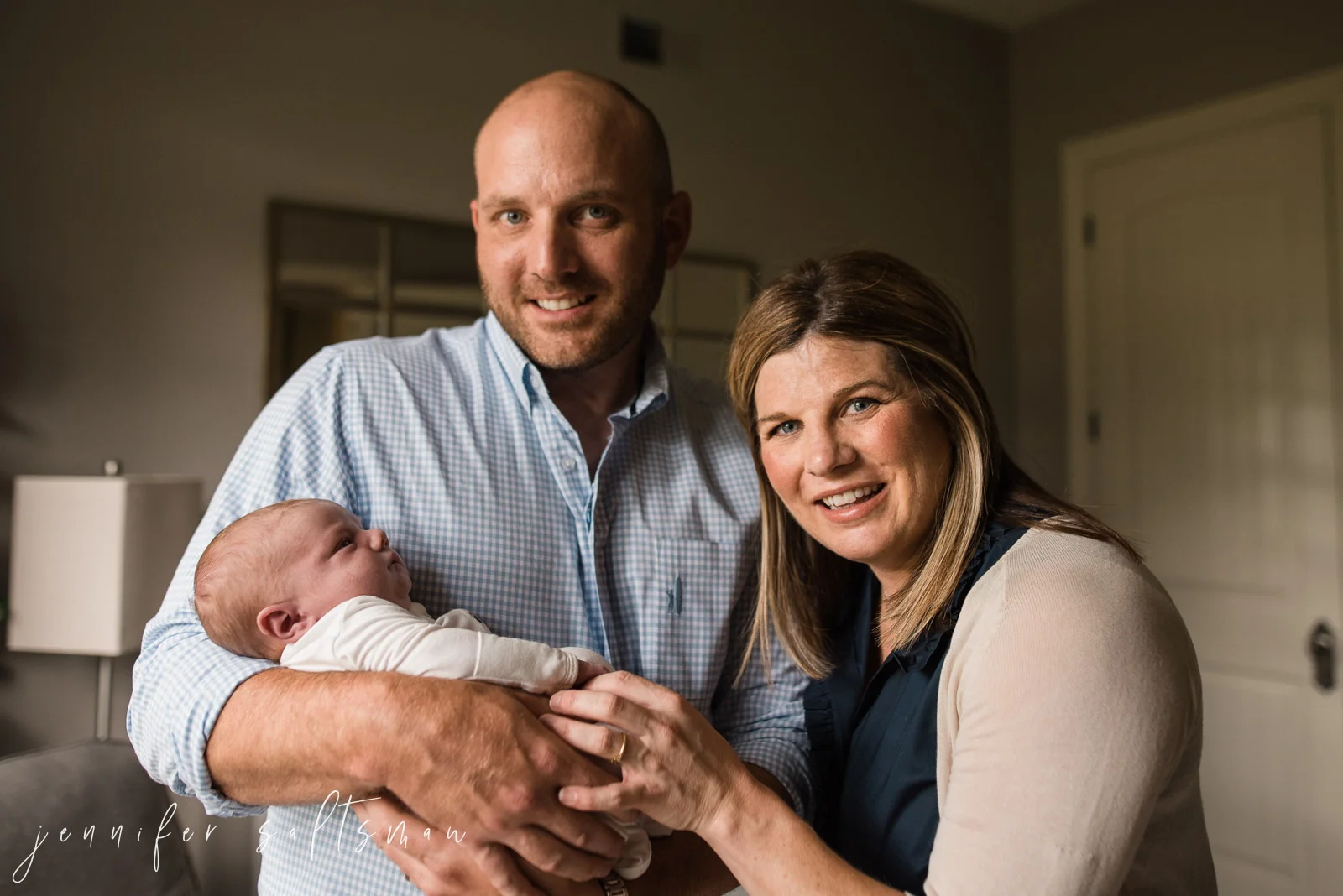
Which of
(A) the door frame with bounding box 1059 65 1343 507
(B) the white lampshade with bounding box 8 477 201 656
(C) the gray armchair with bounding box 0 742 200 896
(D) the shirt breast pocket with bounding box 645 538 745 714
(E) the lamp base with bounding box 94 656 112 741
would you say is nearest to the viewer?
(D) the shirt breast pocket with bounding box 645 538 745 714

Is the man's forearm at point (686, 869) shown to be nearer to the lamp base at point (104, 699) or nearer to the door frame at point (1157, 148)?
the lamp base at point (104, 699)

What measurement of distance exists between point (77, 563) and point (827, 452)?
190 centimetres

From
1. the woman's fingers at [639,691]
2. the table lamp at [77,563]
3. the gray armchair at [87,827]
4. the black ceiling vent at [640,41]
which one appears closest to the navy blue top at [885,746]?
the woman's fingers at [639,691]

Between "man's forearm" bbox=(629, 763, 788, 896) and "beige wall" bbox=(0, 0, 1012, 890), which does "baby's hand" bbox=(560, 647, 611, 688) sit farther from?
"beige wall" bbox=(0, 0, 1012, 890)

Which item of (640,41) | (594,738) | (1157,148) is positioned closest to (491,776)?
(594,738)

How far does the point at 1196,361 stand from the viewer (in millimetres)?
3543

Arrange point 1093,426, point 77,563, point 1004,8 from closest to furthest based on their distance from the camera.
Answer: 1. point 77,563
2. point 1093,426
3. point 1004,8

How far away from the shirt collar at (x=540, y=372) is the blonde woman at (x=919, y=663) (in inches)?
6.7

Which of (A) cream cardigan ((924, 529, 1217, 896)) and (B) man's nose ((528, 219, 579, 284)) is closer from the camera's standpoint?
(A) cream cardigan ((924, 529, 1217, 896))

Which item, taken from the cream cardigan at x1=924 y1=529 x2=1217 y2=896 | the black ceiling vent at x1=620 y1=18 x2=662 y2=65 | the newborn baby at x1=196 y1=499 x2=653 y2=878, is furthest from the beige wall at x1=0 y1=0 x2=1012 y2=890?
the cream cardigan at x1=924 y1=529 x2=1217 y2=896

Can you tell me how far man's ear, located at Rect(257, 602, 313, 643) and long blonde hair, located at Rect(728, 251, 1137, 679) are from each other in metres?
0.67

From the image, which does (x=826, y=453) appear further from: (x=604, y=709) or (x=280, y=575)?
(x=280, y=575)

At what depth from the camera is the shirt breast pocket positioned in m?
1.41

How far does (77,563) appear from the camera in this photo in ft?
7.43
